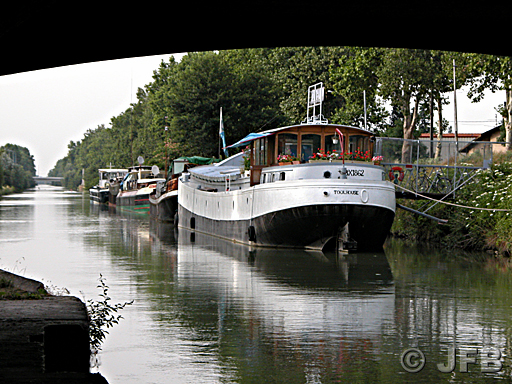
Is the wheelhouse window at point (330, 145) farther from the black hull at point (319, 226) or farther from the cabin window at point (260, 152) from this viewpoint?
the black hull at point (319, 226)

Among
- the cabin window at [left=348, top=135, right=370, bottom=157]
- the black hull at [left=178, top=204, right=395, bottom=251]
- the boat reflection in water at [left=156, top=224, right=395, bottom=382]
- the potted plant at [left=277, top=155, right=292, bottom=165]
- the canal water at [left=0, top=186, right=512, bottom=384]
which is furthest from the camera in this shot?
the cabin window at [left=348, top=135, right=370, bottom=157]

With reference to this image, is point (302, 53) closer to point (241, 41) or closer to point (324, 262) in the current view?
point (324, 262)

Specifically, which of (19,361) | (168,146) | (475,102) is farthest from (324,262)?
(168,146)

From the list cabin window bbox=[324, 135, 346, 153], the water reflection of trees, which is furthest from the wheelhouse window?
the water reflection of trees

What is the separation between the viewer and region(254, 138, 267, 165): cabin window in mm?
27578

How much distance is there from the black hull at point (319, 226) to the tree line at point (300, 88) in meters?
13.5

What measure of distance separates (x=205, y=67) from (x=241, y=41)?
48.3 metres

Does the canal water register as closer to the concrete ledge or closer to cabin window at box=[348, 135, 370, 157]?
the concrete ledge

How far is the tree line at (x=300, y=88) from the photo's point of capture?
4572 cm

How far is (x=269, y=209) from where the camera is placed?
26.0m

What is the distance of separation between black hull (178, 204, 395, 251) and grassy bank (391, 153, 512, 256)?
3227 mm

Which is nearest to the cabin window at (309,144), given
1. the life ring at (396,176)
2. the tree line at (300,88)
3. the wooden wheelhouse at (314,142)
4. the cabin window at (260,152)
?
the wooden wheelhouse at (314,142)

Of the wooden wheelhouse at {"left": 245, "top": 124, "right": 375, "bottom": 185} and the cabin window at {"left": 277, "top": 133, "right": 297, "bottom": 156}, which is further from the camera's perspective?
the cabin window at {"left": 277, "top": 133, "right": 297, "bottom": 156}

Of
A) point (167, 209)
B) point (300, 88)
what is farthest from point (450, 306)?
point (300, 88)
